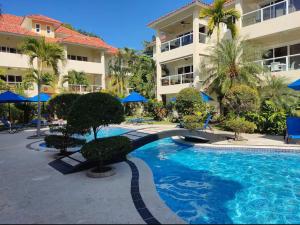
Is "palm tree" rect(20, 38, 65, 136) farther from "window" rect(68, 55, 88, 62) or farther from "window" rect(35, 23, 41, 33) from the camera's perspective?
"window" rect(35, 23, 41, 33)

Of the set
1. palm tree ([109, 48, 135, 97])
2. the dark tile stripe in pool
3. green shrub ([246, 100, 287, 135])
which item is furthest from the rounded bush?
palm tree ([109, 48, 135, 97])

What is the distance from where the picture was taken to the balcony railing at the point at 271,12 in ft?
54.9

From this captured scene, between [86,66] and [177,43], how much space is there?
1382 centimetres

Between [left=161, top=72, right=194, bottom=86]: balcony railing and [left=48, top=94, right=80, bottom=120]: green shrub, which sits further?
[left=161, top=72, right=194, bottom=86]: balcony railing

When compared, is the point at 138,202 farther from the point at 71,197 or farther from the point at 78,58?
the point at 78,58

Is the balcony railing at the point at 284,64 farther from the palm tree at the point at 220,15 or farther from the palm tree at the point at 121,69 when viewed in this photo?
the palm tree at the point at 121,69

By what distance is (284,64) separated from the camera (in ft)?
55.8

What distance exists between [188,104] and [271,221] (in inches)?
448

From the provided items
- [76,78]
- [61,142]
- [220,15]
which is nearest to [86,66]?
[76,78]

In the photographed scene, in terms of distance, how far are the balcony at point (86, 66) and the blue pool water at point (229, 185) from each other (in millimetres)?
23075

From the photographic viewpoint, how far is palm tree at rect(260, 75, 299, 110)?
13852mm

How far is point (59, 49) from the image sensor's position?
50.0ft

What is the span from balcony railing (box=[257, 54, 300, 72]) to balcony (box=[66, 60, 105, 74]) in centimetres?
2263

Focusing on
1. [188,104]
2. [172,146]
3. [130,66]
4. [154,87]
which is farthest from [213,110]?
[130,66]
